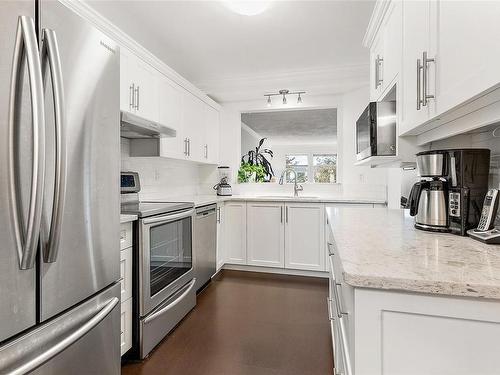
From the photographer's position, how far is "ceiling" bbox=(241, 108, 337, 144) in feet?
17.2

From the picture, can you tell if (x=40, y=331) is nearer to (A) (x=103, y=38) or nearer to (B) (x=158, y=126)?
(A) (x=103, y=38)

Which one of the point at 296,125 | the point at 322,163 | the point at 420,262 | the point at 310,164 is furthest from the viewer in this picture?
the point at 310,164

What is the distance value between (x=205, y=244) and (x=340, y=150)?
2.23m

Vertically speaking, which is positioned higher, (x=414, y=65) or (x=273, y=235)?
(x=414, y=65)

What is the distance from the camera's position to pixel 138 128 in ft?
6.95

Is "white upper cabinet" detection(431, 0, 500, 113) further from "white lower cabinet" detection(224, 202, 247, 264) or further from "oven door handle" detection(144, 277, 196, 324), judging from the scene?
"white lower cabinet" detection(224, 202, 247, 264)

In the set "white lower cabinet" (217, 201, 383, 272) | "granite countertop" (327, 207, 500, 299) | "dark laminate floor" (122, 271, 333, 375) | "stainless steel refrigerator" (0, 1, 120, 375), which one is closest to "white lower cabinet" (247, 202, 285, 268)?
"white lower cabinet" (217, 201, 383, 272)

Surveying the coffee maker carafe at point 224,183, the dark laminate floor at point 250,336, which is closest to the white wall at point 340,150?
the coffee maker carafe at point 224,183

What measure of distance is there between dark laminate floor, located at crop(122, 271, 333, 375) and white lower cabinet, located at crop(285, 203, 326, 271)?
35cm

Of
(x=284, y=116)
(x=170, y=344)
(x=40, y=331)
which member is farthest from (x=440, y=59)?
(x=284, y=116)

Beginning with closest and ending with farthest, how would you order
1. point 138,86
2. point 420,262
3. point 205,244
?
point 420,262, point 138,86, point 205,244

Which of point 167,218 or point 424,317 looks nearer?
point 424,317

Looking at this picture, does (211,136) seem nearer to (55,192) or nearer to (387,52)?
(387,52)

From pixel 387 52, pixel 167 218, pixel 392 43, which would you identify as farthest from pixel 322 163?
pixel 167 218
